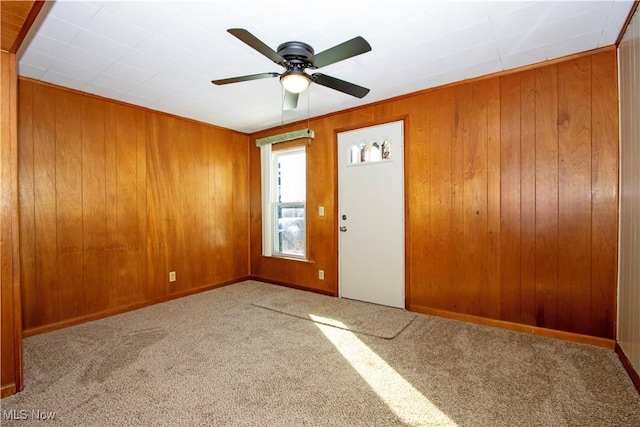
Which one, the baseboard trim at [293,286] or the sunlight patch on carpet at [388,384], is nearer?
the sunlight patch on carpet at [388,384]

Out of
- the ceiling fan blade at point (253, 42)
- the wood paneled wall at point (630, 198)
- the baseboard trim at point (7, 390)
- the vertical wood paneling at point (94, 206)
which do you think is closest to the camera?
the ceiling fan blade at point (253, 42)

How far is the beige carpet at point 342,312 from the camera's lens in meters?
2.89

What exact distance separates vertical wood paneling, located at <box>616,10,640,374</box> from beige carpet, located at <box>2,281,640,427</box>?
0.30 meters

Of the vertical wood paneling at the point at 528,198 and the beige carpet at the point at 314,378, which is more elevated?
the vertical wood paneling at the point at 528,198

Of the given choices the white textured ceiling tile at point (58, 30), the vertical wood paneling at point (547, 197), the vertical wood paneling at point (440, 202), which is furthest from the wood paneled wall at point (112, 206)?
the vertical wood paneling at point (547, 197)

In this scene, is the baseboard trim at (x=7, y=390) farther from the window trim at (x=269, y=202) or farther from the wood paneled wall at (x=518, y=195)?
the wood paneled wall at (x=518, y=195)

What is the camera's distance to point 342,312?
3.35 metres

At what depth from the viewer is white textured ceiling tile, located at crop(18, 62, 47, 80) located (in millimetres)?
2559

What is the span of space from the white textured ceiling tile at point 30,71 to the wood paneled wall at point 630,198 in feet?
14.9

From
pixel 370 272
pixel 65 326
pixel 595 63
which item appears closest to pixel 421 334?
pixel 370 272

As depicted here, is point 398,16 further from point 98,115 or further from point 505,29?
point 98,115

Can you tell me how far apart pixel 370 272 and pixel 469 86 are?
2.27 m

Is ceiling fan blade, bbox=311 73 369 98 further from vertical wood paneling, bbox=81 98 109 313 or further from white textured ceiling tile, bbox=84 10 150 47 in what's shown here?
vertical wood paneling, bbox=81 98 109 313

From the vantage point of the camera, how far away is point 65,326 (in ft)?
9.72
